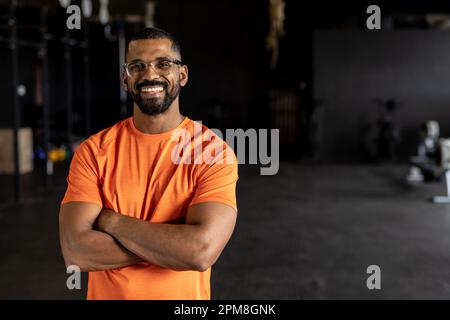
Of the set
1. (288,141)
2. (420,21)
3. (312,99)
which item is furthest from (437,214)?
(420,21)

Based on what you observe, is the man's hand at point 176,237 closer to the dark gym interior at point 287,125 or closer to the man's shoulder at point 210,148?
the man's shoulder at point 210,148

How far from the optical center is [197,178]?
1.24 m

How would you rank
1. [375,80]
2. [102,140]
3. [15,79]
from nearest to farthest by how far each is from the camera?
[102,140] < [15,79] < [375,80]

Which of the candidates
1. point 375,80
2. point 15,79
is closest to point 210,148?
point 15,79

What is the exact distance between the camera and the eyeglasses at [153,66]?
1.22m

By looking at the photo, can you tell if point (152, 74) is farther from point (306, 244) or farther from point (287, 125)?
point (287, 125)

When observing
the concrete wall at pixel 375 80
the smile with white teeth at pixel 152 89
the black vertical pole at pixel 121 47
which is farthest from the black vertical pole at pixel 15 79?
the concrete wall at pixel 375 80

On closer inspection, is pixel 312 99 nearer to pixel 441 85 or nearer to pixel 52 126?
pixel 441 85

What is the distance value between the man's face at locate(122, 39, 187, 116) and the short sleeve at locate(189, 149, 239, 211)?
0.61 feet

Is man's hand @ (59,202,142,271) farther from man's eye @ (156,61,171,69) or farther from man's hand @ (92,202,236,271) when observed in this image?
man's eye @ (156,61,171,69)

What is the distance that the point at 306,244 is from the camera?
12.5 ft

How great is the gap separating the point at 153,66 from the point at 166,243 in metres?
0.40
